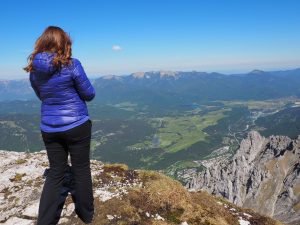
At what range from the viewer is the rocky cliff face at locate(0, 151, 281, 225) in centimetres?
1216

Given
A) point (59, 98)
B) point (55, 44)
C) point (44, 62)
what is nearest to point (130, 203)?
point (59, 98)

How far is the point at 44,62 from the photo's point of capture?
8695 millimetres

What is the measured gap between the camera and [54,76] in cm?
885

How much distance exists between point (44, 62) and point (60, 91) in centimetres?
87

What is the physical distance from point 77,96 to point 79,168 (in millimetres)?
2287

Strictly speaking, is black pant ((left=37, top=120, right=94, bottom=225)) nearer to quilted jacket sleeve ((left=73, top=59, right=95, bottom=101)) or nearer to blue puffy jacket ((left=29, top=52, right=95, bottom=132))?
blue puffy jacket ((left=29, top=52, right=95, bottom=132))

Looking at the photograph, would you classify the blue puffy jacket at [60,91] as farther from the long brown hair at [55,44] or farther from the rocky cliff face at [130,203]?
the rocky cliff face at [130,203]

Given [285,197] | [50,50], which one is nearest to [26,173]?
[50,50]

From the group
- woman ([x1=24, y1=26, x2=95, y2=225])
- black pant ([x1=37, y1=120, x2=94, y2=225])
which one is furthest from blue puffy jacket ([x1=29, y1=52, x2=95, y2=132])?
black pant ([x1=37, y1=120, x2=94, y2=225])

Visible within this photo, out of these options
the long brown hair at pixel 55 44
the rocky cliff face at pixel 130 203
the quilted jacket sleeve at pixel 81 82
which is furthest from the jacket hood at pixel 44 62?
the rocky cliff face at pixel 130 203

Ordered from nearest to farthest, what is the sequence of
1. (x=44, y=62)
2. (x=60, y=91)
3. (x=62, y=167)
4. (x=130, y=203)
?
1. (x=44, y=62)
2. (x=60, y=91)
3. (x=62, y=167)
4. (x=130, y=203)

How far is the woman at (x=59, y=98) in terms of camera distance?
8797 millimetres

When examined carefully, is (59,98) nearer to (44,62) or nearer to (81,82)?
(81,82)

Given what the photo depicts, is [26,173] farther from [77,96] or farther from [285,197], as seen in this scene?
[285,197]
